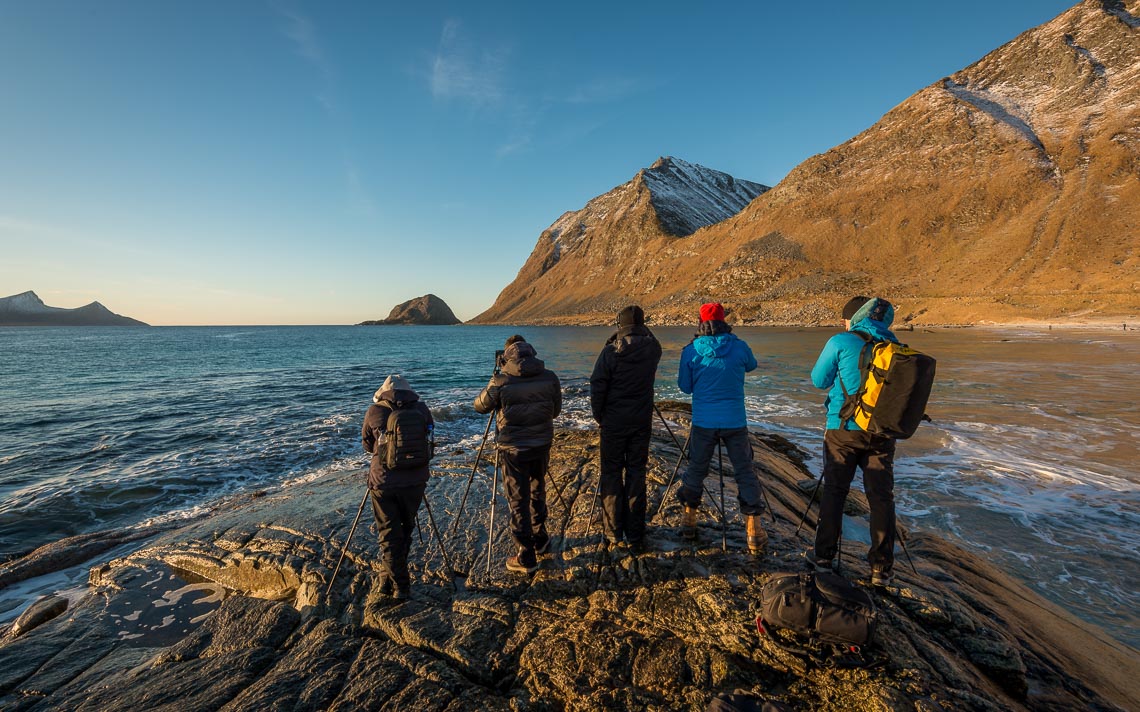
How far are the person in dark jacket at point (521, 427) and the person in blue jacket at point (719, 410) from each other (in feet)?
6.55

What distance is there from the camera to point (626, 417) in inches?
232

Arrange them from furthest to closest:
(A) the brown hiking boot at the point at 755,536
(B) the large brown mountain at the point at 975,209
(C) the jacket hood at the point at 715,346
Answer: (B) the large brown mountain at the point at 975,209 → (C) the jacket hood at the point at 715,346 → (A) the brown hiking boot at the point at 755,536

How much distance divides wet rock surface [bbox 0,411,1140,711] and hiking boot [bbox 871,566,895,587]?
3.7 inches

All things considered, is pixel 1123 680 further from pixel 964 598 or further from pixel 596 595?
pixel 596 595

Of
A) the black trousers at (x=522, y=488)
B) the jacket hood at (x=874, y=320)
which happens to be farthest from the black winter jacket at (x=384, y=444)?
the jacket hood at (x=874, y=320)

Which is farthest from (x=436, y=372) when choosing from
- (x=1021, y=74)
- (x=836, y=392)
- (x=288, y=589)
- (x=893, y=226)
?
(x=1021, y=74)

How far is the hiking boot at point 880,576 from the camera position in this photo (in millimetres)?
5145

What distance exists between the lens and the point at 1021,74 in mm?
128125

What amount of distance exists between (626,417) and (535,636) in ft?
9.00

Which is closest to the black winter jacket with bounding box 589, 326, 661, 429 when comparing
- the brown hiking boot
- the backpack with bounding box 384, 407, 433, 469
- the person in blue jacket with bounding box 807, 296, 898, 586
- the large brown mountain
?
the brown hiking boot

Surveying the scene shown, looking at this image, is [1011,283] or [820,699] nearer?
[820,699]

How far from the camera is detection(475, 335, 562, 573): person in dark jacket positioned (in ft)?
18.9

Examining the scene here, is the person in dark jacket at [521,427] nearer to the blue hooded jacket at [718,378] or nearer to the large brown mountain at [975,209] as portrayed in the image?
the blue hooded jacket at [718,378]

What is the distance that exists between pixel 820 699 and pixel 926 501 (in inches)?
346
